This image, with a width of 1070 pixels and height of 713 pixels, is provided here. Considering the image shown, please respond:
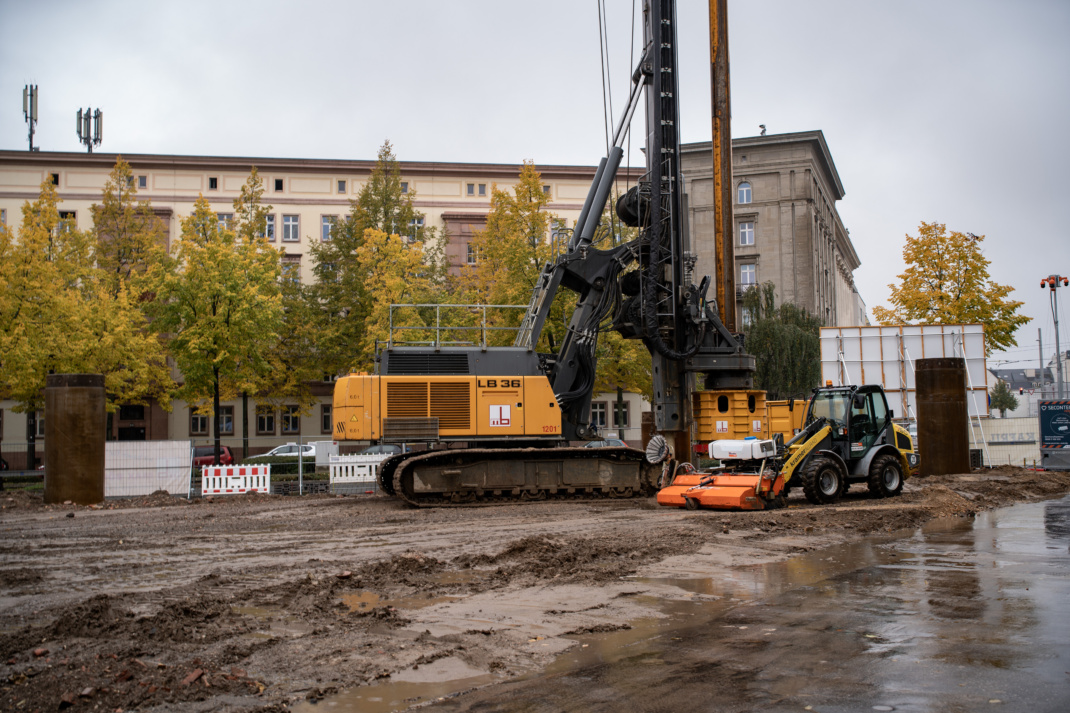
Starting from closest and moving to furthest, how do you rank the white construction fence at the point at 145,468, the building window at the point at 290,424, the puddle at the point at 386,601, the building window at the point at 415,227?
the puddle at the point at 386,601, the white construction fence at the point at 145,468, the building window at the point at 415,227, the building window at the point at 290,424

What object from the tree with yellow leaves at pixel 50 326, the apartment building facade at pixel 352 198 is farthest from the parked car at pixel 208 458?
the apartment building facade at pixel 352 198

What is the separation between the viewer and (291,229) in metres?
48.6

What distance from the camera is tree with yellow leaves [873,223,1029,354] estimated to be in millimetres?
33656

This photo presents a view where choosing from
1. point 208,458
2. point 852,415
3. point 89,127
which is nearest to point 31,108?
point 89,127

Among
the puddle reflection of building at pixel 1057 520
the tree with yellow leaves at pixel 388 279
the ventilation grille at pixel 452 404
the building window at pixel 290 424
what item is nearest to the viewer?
the puddle reflection of building at pixel 1057 520

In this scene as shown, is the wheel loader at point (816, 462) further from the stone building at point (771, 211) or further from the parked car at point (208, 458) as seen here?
the stone building at point (771, 211)

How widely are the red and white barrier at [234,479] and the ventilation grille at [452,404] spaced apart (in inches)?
257

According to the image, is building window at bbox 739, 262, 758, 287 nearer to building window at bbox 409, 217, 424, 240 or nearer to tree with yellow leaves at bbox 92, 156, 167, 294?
building window at bbox 409, 217, 424, 240

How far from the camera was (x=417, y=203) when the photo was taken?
4928cm

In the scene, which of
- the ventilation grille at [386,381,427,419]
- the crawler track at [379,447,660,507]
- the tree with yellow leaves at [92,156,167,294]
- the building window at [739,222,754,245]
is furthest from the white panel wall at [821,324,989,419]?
the tree with yellow leaves at [92,156,167,294]

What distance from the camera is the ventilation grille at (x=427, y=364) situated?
17.0 meters

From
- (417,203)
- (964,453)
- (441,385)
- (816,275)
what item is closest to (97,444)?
(441,385)

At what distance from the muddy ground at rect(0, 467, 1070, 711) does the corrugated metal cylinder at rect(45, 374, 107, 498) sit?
75.7 inches

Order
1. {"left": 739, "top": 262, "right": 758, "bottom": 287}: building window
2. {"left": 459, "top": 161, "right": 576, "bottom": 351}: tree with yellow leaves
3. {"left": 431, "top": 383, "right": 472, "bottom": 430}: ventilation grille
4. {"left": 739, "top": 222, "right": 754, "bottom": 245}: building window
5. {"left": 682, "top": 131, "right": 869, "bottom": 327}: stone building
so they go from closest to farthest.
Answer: {"left": 431, "top": 383, "right": 472, "bottom": 430}: ventilation grille < {"left": 459, "top": 161, "right": 576, "bottom": 351}: tree with yellow leaves < {"left": 682, "top": 131, "right": 869, "bottom": 327}: stone building < {"left": 739, "top": 262, "right": 758, "bottom": 287}: building window < {"left": 739, "top": 222, "right": 754, "bottom": 245}: building window
